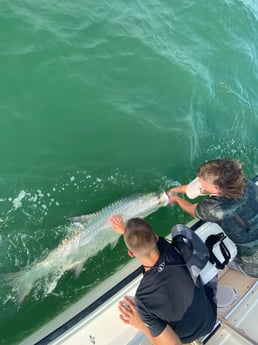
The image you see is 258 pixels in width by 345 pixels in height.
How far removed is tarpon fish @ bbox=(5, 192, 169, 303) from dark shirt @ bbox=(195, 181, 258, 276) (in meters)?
1.01

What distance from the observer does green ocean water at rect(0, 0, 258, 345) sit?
4809mm

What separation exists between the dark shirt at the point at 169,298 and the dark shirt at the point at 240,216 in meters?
1.00

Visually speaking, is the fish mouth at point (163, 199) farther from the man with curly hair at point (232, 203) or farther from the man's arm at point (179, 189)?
the man with curly hair at point (232, 203)

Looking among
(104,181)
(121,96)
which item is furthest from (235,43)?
(104,181)

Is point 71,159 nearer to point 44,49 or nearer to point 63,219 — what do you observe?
point 63,219

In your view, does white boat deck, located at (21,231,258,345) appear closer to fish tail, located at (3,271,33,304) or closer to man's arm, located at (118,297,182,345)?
man's arm, located at (118,297,182,345)

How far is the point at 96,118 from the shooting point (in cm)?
598

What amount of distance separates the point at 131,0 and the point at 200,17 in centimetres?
189

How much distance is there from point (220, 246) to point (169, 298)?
1.36m

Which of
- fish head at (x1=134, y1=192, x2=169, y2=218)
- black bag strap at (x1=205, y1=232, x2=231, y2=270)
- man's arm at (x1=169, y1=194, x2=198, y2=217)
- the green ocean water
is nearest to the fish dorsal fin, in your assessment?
the green ocean water

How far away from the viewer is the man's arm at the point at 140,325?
3158mm

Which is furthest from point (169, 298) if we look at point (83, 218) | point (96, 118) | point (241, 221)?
point (96, 118)

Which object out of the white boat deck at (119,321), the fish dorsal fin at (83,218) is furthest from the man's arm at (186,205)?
the fish dorsal fin at (83,218)

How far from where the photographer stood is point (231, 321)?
4.07m
